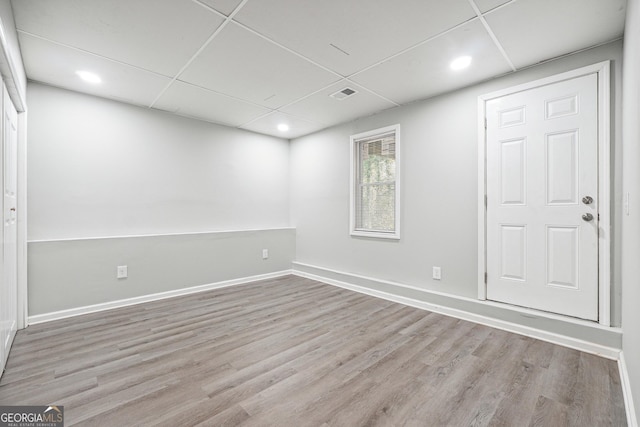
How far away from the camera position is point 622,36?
2.16m

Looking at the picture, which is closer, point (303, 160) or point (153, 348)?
point (153, 348)

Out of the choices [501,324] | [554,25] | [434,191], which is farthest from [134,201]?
[554,25]

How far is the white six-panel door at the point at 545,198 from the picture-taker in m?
2.32

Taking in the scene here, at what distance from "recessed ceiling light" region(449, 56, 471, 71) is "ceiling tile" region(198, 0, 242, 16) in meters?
1.85

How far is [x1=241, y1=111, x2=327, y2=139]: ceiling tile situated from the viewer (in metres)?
4.00

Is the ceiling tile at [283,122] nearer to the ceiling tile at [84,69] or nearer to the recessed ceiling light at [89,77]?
the ceiling tile at [84,69]

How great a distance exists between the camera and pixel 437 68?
2629 mm

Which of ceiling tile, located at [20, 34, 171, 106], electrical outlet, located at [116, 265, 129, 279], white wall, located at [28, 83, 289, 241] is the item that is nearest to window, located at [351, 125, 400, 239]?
white wall, located at [28, 83, 289, 241]

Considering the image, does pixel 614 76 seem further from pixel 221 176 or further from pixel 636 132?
pixel 221 176

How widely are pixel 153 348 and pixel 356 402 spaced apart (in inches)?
66.0

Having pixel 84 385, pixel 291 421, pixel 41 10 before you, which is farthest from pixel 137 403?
pixel 41 10

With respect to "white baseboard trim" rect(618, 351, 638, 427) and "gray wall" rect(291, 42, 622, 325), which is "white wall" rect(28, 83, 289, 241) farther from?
"white baseboard trim" rect(618, 351, 638, 427)

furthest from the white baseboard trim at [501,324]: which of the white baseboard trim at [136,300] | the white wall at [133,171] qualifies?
the white wall at [133,171]

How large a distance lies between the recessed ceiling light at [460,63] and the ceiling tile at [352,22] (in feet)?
1.67
